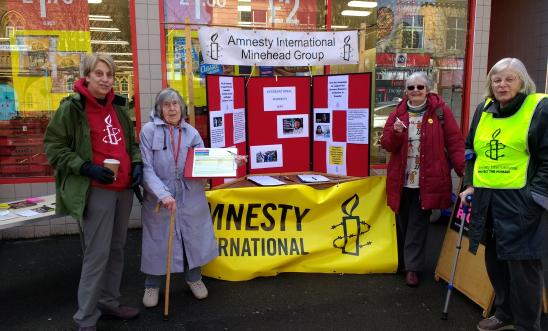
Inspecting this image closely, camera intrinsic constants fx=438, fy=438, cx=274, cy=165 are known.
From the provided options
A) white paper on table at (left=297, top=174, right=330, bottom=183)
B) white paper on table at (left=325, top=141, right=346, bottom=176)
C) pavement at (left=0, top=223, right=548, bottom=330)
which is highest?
white paper on table at (left=325, top=141, right=346, bottom=176)

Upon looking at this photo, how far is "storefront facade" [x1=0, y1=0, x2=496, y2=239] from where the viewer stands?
5.07 m

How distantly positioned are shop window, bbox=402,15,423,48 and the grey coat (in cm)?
378

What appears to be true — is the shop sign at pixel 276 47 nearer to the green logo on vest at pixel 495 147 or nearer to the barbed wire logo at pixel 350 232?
the barbed wire logo at pixel 350 232

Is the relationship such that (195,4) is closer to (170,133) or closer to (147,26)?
(147,26)

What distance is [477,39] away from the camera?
19.7ft

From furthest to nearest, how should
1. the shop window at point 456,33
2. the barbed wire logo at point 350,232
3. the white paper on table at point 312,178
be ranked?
the shop window at point 456,33 < the white paper on table at point 312,178 < the barbed wire logo at point 350,232

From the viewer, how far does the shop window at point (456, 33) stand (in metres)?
6.10

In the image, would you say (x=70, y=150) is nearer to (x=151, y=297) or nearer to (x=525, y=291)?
(x=151, y=297)

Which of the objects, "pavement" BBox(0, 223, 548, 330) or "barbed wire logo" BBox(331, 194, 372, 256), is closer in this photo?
"pavement" BBox(0, 223, 548, 330)

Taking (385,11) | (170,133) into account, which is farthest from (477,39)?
(170,133)

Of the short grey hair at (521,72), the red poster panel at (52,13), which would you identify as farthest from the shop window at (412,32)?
the red poster panel at (52,13)

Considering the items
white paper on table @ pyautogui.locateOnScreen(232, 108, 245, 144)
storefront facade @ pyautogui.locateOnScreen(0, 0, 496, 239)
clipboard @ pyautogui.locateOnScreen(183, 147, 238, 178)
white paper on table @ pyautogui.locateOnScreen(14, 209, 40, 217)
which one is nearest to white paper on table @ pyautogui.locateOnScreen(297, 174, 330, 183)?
white paper on table @ pyautogui.locateOnScreen(232, 108, 245, 144)

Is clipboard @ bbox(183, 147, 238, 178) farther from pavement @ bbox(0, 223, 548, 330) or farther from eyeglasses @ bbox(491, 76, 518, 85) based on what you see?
eyeglasses @ bbox(491, 76, 518, 85)

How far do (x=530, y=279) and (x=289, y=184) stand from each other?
2090 millimetres
